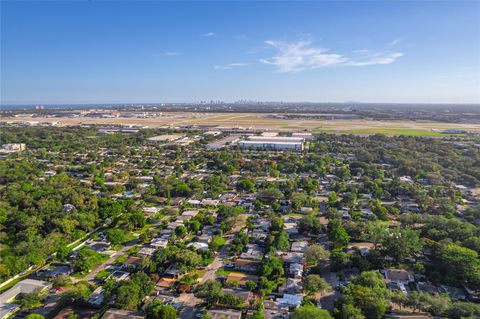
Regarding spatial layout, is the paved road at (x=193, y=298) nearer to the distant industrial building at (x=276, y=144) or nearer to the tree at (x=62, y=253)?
the tree at (x=62, y=253)

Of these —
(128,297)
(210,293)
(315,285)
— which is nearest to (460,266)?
(315,285)

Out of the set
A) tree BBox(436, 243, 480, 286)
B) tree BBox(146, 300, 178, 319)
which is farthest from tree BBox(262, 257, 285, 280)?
tree BBox(436, 243, 480, 286)

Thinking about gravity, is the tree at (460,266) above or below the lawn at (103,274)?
above

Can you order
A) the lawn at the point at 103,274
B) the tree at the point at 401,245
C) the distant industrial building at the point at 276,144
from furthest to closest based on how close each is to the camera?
1. the distant industrial building at the point at 276,144
2. the tree at the point at 401,245
3. the lawn at the point at 103,274

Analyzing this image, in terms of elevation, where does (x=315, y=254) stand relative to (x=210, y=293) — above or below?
above

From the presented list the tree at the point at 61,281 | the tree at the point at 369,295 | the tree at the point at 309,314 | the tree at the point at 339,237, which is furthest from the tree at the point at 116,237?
the tree at the point at 369,295

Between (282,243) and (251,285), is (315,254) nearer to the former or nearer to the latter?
(282,243)

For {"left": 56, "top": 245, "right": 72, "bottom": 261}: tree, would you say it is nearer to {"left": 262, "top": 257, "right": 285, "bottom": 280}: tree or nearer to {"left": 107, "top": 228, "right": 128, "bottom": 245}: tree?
{"left": 107, "top": 228, "right": 128, "bottom": 245}: tree

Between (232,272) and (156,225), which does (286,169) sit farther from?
(232,272)

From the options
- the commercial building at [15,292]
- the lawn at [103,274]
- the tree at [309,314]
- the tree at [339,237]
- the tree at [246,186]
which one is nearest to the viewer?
the tree at [309,314]
